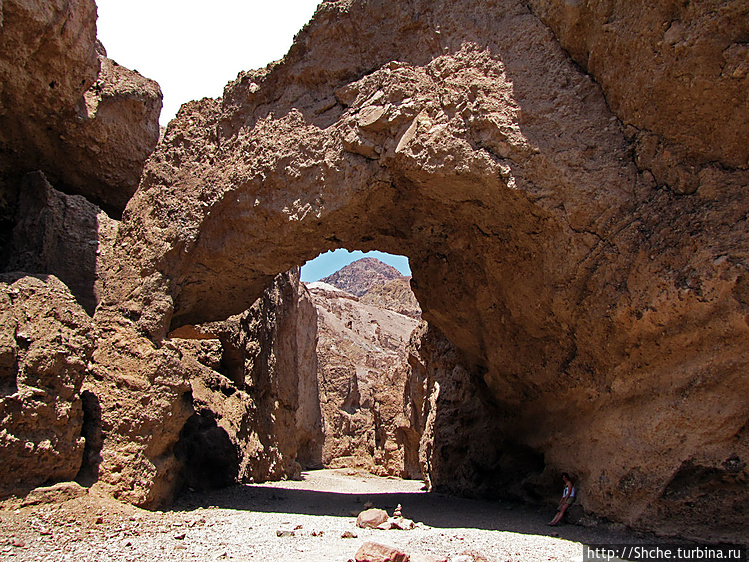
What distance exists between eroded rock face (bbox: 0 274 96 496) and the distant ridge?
260ft

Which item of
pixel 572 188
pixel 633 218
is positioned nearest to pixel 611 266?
pixel 633 218

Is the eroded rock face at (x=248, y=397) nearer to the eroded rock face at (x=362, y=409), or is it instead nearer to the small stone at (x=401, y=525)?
the eroded rock face at (x=362, y=409)

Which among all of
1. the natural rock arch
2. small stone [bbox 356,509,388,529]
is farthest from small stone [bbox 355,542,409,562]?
the natural rock arch

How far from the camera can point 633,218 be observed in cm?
504

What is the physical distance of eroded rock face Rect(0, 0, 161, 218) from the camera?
5.79 meters

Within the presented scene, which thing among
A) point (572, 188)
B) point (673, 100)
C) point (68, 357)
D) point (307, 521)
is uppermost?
point (673, 100)

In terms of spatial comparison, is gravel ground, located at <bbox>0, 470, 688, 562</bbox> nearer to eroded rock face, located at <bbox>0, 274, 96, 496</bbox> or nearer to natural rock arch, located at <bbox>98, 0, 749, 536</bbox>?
eroded rock face, located at <bbox>0, 274, 96, 496</bbox>

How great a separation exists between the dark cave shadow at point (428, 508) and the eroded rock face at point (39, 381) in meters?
1.65

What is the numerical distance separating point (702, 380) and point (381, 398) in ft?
37.3

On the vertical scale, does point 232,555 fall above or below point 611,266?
below

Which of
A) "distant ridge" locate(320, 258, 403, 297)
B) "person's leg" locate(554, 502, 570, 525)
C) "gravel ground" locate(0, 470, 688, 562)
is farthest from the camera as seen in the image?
"distant ridge" locate(320, 258, 403, 297)

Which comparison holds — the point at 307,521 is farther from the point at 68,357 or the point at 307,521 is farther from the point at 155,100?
the point at 155,100

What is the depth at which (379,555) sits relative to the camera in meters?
3.40

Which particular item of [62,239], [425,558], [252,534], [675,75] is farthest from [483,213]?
[62,239]
